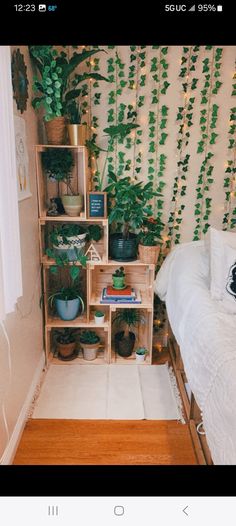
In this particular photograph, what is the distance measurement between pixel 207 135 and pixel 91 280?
3.97 ft

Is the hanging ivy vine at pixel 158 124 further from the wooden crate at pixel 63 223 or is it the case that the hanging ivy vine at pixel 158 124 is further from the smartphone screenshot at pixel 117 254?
the wooden crate at pixel 63 223

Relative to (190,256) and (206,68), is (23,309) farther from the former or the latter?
(206,68)

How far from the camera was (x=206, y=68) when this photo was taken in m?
2.24

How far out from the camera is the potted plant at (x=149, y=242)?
89.9 inches

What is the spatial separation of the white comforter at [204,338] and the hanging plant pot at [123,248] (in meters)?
0.22

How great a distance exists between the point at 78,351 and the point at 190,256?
1039 millimetres

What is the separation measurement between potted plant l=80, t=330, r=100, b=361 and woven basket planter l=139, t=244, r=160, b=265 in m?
0.61

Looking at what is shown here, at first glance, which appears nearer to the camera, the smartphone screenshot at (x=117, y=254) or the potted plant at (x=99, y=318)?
the smartphone screenshot at (x=117, y=254)

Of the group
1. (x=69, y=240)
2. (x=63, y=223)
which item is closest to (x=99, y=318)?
(x=69, y=240)

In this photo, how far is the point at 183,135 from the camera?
2.35 m

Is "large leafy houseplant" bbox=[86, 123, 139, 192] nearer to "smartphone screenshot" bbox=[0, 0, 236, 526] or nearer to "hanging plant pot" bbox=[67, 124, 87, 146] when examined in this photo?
"smartphone screenshot" bbox=[0, 0, 236, 526]

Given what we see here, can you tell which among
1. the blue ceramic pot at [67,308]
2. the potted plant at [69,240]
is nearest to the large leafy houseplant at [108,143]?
the potted plant at [69,240]
